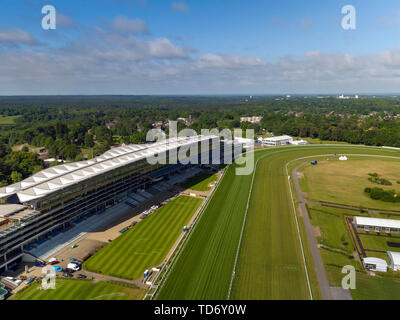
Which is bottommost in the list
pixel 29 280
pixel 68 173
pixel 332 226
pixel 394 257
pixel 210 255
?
pixel 29 280

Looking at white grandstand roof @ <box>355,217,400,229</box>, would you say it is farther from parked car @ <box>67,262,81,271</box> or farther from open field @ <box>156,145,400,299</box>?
parked car @ <box>67,262,81,271</box>

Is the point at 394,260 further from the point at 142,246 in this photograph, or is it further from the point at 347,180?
the point at 347,180

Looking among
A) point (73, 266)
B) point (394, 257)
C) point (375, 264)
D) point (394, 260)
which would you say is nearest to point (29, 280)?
point (73, 266)

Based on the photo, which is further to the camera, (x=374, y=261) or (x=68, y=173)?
(x=68, y=173)

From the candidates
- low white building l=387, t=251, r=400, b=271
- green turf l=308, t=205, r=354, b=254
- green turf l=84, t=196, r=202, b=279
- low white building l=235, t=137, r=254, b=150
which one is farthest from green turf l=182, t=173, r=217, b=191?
low white building l=235, t=137, r=254, b=150

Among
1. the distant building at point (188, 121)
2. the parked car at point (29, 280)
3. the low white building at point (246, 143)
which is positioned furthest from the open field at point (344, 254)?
the distant building at point (188, 121)

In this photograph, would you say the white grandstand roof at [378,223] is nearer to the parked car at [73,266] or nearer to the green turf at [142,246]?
the green turf at [142,246]

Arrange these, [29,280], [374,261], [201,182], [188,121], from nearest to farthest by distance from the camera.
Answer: [29,280] → [374,261] → [201,182] → [188,121]
